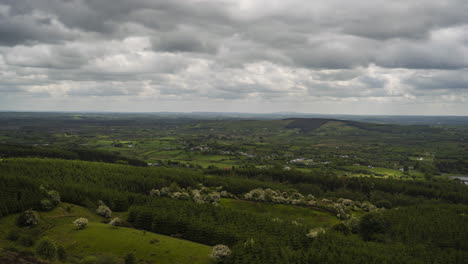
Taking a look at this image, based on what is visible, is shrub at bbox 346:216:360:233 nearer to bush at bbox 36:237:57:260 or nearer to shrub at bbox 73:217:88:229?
shrub at bbox 73:217:88:229

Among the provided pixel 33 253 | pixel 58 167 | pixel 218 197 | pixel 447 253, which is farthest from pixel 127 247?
pixel 58 167

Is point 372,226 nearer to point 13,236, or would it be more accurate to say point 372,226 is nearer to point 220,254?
point 220,254

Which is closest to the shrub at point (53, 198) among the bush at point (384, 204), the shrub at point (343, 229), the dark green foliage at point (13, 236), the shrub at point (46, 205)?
the shrub at point (46, 205)

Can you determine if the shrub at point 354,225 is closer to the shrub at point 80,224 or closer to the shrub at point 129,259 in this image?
the shrub at point 129,259

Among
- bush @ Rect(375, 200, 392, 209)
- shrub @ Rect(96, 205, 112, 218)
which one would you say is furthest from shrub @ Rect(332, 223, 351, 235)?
shrub @ Rect(96, 205, 112, 218)

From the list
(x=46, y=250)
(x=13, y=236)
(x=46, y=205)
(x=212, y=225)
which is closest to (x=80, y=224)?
(x=13, y=236)

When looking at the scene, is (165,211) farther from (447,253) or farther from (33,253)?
(447,253)
